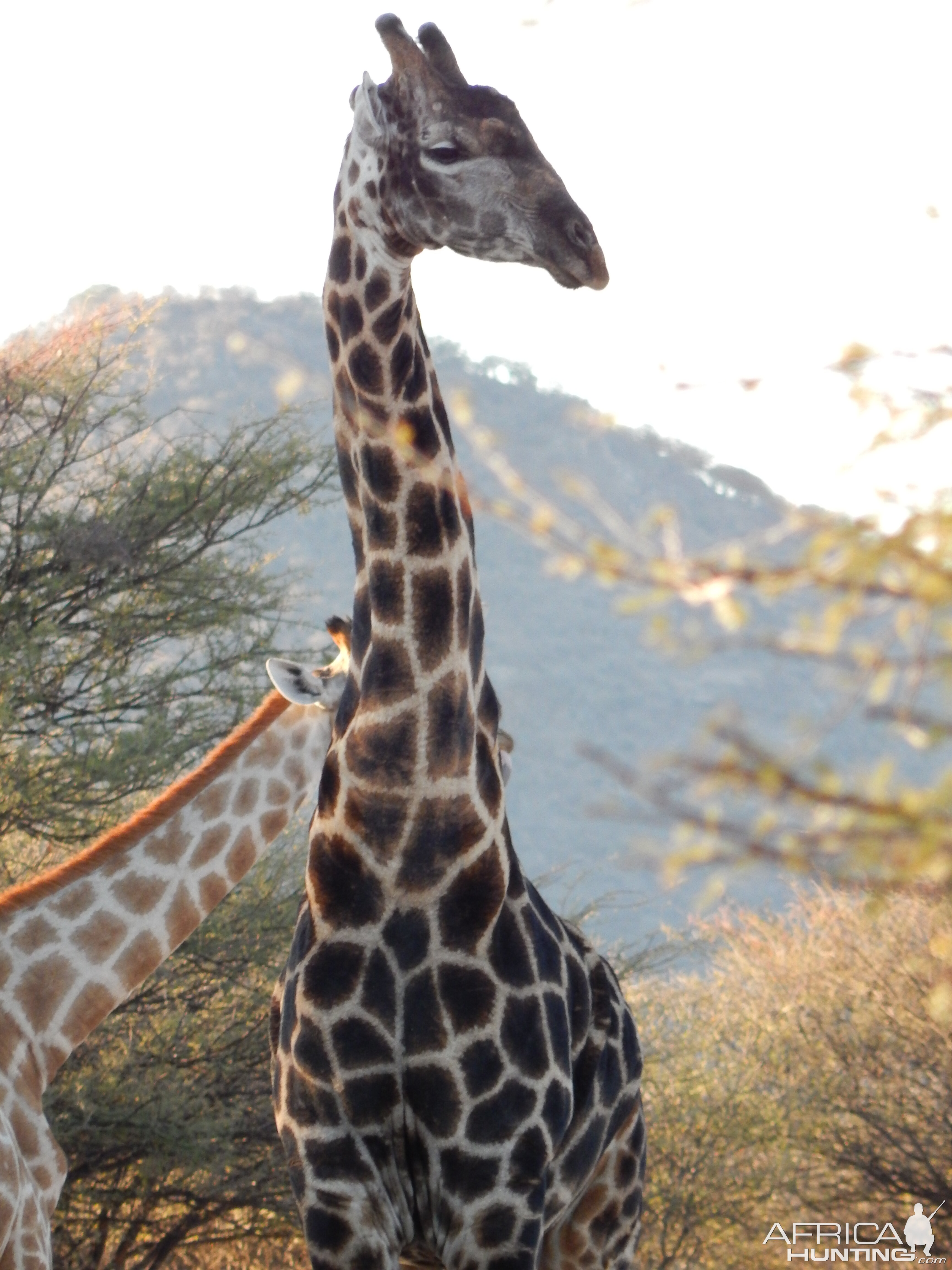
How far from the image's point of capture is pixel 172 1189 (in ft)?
31.5

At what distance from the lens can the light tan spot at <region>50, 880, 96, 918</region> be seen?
4855 millimetres

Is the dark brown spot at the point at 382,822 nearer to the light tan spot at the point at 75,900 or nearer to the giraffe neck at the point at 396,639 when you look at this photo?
the giraffe neck at the point at 396,639

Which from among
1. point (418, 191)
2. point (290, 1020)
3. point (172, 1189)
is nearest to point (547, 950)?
point (290, 1020)

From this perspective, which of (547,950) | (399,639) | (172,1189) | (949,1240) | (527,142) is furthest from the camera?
(949,1240)

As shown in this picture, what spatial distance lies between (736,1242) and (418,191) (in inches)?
399

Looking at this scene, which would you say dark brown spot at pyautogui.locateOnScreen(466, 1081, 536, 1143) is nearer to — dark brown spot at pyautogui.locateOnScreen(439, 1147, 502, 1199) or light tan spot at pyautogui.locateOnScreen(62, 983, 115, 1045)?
dark brown spot at pyautogui.locateOnScreen(439, 1147, 502, 1199)

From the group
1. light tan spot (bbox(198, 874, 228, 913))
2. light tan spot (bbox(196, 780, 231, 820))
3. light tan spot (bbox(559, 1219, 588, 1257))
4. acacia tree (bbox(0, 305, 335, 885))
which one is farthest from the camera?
acacia tree (bbox(0, 305, 335, 885))

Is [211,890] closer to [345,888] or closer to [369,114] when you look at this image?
[345,888]

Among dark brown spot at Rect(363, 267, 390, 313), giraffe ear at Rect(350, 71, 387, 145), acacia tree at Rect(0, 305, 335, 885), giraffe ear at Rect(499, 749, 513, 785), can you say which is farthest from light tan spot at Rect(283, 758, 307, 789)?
acacia tree at Rect(0, 305, 335, 885)

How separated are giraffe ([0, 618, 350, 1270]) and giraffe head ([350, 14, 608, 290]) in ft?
5.10

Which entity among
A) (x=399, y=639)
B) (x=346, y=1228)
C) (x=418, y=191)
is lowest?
(x=346, y=1228)

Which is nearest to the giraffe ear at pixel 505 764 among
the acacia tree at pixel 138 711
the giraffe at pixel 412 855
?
the giraffe at pixel 412 855

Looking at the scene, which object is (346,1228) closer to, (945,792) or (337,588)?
(945,792)

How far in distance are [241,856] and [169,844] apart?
23 centimetres
